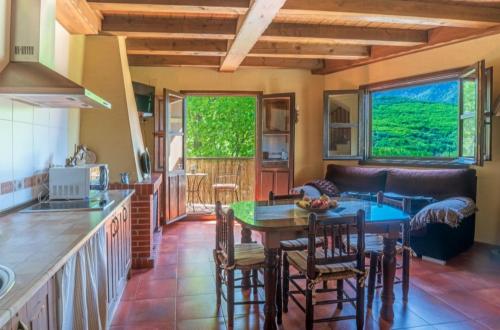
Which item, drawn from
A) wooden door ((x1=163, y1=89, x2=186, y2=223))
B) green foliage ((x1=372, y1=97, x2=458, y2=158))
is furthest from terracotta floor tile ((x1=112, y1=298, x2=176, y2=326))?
green foliage ((x1=372, y1=97, x2=458, y2=158))

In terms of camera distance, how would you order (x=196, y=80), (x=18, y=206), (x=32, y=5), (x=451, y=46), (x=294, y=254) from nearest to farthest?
1. (x=32, y=5)
2. (x=18, y=206)
3. (x=294, y=254)
4. (x=451, y=46)
5. (x=196, y=80)

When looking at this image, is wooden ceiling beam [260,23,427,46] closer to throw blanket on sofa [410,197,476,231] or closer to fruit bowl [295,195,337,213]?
throw blanket on sofa [410,197,476,231]

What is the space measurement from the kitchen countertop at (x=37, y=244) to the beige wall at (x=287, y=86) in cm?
372

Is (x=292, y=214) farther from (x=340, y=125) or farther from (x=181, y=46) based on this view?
(x=340, y=125)

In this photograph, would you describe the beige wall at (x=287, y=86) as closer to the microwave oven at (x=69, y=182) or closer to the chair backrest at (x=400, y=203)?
the chair backrest at (x=400, y=203)

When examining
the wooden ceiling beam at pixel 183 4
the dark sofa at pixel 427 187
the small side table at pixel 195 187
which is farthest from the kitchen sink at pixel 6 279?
the small side table at pixel 195 187

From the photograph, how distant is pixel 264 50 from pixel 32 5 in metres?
3.20

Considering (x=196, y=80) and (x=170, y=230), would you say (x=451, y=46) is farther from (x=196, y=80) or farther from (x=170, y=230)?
(x=170, y=230)

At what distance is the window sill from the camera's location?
455 cm

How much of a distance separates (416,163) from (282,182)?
6.69 ft

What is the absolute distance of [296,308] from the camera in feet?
9.27

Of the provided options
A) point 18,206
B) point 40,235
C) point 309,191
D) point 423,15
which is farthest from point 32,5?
point 309,191

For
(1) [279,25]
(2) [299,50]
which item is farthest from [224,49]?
(2) [299,50]

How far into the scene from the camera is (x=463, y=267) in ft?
12.1
